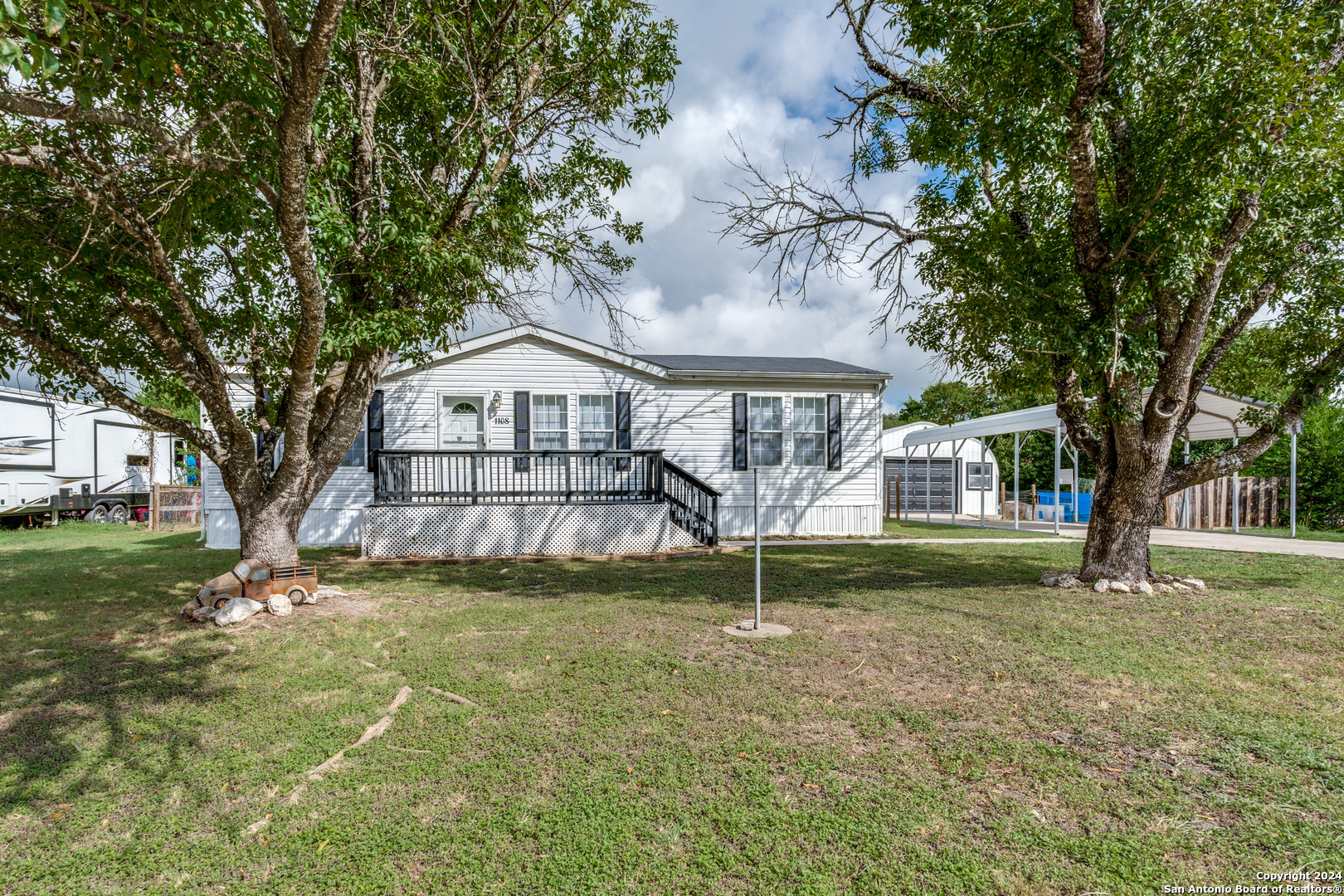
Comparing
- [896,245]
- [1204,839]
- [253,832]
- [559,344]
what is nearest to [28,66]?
[253,832]

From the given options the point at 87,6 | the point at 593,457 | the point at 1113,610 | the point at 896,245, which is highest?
the point at 896,245

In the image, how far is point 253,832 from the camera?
96.0 inches

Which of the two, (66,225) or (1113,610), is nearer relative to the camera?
(66,225)

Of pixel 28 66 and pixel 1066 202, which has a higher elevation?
pixel 1066 202

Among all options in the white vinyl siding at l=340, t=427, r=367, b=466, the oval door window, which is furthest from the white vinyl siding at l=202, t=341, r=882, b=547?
the oval door window

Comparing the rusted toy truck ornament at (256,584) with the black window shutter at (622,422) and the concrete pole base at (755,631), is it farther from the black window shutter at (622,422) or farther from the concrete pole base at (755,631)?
the black window shutter at (622,422)

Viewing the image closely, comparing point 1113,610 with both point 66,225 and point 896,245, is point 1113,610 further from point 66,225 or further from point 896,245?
point 66,225

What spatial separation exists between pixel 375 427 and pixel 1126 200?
11338mm

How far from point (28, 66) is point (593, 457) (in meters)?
9.41

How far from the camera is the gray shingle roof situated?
41.6 feet

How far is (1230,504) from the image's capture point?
53.9ft

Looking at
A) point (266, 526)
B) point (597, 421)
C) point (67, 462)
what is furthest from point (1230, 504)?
point (67, 462)

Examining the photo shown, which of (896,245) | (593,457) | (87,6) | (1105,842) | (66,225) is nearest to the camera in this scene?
(1105,842)

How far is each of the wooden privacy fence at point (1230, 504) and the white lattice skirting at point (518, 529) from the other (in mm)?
14209
